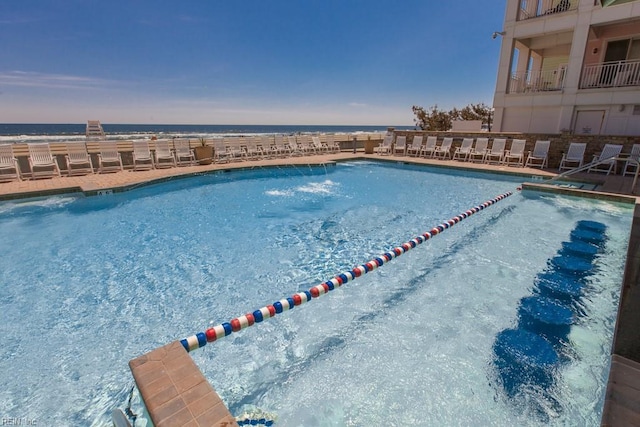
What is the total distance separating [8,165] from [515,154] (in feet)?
50.9

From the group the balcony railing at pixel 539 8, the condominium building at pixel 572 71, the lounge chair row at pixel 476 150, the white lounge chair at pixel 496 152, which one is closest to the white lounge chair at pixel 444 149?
the lounge chair row at pixel 476 150

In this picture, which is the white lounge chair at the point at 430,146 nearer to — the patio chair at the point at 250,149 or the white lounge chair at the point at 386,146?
the white lounge chair at the point at 386,146

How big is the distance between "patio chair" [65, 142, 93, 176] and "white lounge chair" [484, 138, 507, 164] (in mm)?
13521

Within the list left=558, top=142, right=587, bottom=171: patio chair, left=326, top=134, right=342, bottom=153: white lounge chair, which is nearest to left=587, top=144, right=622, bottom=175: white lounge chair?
left=558, top=142, right=587, bottom=171: patio chair

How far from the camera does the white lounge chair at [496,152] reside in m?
11.0

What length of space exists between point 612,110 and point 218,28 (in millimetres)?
19056

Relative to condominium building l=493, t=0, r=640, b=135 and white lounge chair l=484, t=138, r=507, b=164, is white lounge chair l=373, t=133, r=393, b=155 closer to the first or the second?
white lounge chair l=484, t=138, r=507, b=164

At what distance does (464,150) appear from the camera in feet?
39.1

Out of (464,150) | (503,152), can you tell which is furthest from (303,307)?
(464,150)

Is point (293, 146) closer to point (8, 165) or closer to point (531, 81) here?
point (8, 165)

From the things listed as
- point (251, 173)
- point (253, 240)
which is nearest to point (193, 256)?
point (253, 240)

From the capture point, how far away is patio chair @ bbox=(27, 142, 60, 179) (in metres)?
8.30

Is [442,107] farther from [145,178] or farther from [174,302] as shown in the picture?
[174,302]

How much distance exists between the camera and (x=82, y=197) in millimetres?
7328
